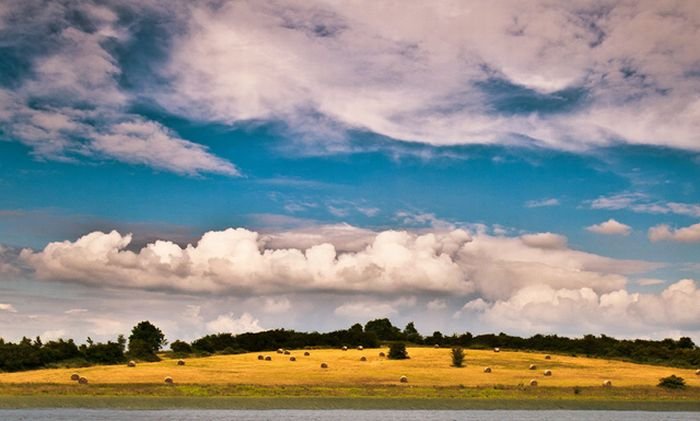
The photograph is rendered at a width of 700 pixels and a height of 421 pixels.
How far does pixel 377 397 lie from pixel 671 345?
7197 cm

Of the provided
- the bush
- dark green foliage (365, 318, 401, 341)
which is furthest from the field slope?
dark green foliage (365, 318, 401, 341)

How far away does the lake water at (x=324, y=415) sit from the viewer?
5112 cm

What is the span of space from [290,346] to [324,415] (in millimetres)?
63078

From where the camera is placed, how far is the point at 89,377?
2913 inches

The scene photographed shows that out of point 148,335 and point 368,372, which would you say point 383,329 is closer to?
point 148,335

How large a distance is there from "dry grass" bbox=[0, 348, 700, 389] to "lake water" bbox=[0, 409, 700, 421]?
15.0 m

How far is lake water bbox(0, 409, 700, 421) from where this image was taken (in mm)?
51125

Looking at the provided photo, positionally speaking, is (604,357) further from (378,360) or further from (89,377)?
(89,377)

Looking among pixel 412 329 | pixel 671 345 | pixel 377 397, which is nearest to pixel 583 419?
pixel 377 397

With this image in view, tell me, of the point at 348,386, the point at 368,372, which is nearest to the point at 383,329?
the point at 368,372

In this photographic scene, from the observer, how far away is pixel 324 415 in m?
55.6

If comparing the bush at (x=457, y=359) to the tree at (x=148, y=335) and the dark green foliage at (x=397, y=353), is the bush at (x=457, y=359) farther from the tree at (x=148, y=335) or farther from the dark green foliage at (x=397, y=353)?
the tree at (x=148, y=335)

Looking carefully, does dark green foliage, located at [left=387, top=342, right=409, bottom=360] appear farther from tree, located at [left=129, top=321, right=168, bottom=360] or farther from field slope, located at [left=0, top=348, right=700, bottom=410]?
tree, located at [left=129, top=321, right=168, bottom=360]

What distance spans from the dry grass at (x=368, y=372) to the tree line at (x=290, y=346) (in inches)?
192
